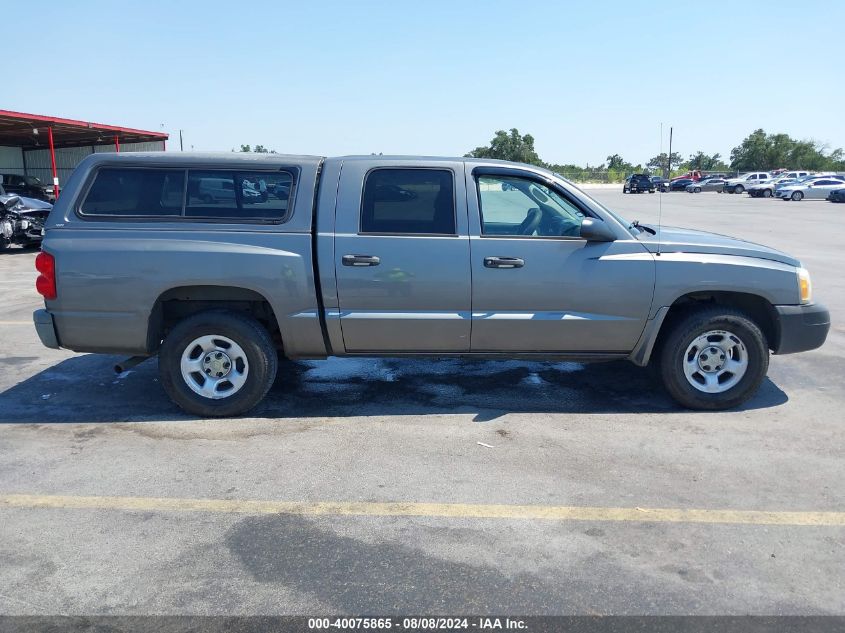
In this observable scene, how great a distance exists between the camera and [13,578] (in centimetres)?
318

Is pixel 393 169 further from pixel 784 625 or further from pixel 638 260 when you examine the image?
pixel 784 625

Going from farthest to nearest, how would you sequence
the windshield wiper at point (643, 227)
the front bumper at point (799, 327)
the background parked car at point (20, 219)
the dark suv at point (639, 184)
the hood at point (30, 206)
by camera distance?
the dark suv at point (639, 184) → the hood at point (30, 206) → the background parked car at point (20, 219) → the windshield wiper at point (643, 227) → the front bumper at point (799, 327)

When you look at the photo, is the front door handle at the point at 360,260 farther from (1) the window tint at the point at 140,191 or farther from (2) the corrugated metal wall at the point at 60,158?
(2) the corrugated metal wall at the point at 60,158

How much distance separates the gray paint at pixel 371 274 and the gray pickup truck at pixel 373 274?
0.4 inches

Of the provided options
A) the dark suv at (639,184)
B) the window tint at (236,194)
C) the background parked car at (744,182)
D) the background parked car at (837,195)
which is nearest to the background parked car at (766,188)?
the background parked car at (744,182)

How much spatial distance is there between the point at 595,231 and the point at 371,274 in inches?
64.5

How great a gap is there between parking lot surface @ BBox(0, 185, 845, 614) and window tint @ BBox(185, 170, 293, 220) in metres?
1.54

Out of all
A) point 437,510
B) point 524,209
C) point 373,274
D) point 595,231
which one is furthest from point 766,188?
point 437,510

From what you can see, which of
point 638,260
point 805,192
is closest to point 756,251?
point 638,260

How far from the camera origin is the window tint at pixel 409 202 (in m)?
5.12

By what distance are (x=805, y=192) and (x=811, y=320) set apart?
43087 mm

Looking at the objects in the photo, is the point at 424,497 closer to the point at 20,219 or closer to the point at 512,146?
the point at 20,219

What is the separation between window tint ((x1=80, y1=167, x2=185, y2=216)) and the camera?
515cm

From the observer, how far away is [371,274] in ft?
16.5
